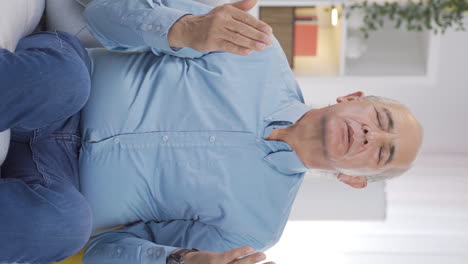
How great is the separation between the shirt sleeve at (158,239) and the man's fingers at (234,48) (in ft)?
1.65

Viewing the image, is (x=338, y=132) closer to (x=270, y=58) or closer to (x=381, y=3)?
(x=270, y=58)

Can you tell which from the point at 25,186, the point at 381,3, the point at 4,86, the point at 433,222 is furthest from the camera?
the point at 381,3

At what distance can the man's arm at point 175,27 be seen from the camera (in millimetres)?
1173

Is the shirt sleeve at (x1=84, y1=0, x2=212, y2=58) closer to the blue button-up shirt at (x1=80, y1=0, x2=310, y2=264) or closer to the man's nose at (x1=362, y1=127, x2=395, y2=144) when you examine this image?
the blue button-up shirt at (x1=80, y1=0, x2=310, y2=264)

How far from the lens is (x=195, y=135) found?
144 centimetres

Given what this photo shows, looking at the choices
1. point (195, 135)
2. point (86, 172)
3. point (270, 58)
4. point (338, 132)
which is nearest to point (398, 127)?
point (338, 132)

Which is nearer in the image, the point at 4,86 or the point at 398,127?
the point at 4,86

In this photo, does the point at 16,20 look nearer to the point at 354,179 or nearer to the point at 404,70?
the point at 354,179

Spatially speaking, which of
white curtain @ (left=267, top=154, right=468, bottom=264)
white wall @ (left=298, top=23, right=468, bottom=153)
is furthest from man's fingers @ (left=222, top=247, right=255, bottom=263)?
white wall @ (left=298, top=23, right=468, bottom=153)

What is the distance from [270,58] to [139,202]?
1.65 ft

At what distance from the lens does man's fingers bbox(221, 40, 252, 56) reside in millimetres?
1178

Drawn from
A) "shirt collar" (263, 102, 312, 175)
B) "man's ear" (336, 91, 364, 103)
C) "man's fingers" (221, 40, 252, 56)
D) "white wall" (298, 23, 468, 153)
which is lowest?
"white wall" (298, 23, 468, 153)

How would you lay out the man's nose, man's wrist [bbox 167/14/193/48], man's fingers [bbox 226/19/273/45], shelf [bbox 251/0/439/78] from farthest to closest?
shelf [bbox 251/0/439/78], the man's nose, man's wrist [bbox 167/14/193/48], man's fingers [bbox 226/19/273/45]

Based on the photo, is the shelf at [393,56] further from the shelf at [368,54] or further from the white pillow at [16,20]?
the white pillow at [16,20]
